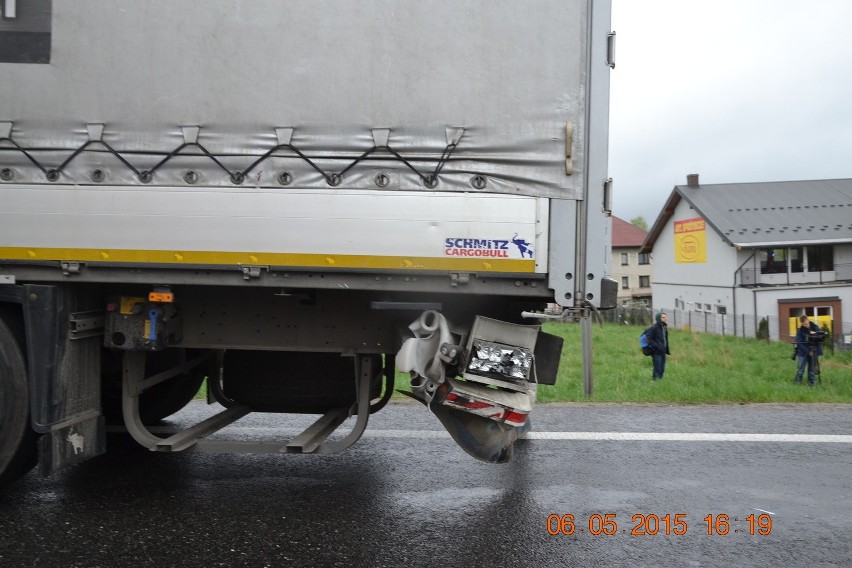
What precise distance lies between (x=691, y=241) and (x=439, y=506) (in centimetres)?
4560

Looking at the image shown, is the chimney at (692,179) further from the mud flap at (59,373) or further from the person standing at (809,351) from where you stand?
the mud flap at (59,373)

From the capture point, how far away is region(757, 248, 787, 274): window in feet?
140

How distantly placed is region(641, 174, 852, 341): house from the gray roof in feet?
0.17

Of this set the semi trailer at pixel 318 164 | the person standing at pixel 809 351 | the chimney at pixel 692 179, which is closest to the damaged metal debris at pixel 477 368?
the semi trailer at pixel 318 164

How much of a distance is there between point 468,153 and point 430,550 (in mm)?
2254

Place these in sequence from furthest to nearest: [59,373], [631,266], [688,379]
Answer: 1. [631,266]
2. [688,379]
3. [59,373]

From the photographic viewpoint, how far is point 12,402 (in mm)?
4762

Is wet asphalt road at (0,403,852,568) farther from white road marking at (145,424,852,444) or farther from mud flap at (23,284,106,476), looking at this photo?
mud flap at (23,284,106,476)

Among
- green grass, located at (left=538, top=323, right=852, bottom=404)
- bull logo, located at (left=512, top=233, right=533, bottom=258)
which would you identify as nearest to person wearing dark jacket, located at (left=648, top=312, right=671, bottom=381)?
green grass, located at (left=538, top=323, right=852, bottom=404)

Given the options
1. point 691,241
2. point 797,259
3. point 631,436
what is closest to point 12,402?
point 631,436

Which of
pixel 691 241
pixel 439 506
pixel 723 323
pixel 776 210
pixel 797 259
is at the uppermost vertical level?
pixel 776 210

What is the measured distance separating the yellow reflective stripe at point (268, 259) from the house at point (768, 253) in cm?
3753

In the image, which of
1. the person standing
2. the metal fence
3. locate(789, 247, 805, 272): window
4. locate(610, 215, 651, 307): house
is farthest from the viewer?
locate(610, 215, 651, 307): house

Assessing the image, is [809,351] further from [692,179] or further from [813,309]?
[692,179]
